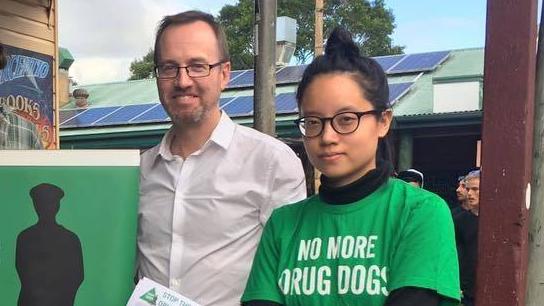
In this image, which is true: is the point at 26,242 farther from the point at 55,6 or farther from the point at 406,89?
the point at 406,89

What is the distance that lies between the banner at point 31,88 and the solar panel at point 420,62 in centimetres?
829

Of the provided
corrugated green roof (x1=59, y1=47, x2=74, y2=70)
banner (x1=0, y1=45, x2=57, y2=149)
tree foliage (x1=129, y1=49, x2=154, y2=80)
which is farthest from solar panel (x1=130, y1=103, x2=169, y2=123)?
tree foliage (x1=129, y1=49, x2=154, y2=80)

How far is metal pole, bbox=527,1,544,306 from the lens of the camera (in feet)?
6.64

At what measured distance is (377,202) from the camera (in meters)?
1.53

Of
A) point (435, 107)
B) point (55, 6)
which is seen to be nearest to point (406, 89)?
point (435, 107)

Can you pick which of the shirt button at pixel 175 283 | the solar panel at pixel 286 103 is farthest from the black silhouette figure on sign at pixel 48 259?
the solar panel at pixel 286 103

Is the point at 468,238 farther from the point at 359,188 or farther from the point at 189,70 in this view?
the point at 359,188

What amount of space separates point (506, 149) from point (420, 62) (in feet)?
40.0

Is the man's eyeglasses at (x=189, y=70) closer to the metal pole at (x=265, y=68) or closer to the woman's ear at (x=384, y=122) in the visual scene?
the woman's ear at (x=384, y=122)

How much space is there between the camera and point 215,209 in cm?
192

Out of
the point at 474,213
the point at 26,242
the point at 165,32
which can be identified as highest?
the point at 165,32

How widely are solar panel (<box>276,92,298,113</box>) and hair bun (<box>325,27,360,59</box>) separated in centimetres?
900

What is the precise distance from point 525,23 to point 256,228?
34.3 inches

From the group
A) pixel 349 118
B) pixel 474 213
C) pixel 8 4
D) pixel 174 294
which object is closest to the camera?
pixel 349 118
